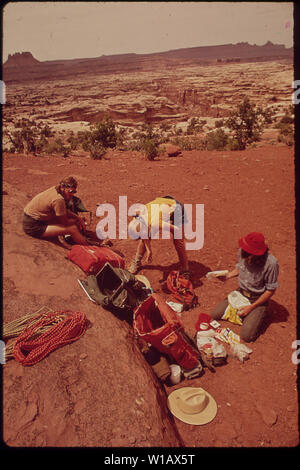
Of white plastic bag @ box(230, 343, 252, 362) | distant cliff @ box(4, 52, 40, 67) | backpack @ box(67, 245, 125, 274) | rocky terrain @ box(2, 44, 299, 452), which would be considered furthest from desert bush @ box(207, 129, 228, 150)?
distant cliff @ box(4, 52, 40, 67)

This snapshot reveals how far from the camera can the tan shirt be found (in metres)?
4.23

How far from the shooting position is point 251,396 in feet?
10.2

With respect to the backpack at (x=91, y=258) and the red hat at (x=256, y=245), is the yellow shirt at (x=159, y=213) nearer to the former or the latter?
the backpack at (x=91, y=258)

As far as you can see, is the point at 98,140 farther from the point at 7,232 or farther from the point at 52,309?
the point at 52,309

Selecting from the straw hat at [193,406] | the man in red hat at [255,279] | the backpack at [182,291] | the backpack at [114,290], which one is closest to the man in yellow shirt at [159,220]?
the backpack at [182,291]

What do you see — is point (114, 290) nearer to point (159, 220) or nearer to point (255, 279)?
point (159, 220)

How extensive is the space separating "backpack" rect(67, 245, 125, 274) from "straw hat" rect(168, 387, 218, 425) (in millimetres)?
1748

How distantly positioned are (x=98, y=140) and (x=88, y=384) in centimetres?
1335

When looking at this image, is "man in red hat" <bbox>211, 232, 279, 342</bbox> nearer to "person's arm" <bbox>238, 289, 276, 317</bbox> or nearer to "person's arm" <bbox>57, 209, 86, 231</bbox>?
"person's arm" <bbox>238, 289, 276, 317</bbox>

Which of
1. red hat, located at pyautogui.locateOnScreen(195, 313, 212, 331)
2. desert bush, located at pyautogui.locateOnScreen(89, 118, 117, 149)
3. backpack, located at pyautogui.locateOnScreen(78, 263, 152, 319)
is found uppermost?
desert bush, located at pyautogui.locateOnScreen(89, 118, 117, 149)

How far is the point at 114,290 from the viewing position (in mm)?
3656

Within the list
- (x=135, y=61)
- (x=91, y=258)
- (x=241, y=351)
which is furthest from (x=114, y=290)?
(x=135, y=61)

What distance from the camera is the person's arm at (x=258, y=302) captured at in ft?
11.9

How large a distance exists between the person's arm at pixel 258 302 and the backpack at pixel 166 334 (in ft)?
2.65
